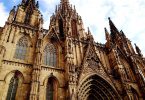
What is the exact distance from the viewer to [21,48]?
20.9 meters

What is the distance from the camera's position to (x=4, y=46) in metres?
19.7

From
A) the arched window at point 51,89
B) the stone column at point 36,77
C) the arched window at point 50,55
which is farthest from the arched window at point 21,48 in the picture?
the arched window at point 51,89

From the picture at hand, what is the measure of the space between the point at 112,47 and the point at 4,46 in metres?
13.4

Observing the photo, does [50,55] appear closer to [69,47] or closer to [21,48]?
[69,47]

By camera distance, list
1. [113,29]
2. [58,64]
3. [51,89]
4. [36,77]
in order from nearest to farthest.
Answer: [36,77]
[51,89]
[58,64]
[113,29]

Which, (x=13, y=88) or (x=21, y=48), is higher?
(x=21, y=48)

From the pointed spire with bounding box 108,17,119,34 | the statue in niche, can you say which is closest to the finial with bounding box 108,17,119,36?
the pointed spire with bounding box 108,17,119,34

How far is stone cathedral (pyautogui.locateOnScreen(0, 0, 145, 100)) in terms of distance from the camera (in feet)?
58.9

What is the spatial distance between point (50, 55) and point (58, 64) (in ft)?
5.08

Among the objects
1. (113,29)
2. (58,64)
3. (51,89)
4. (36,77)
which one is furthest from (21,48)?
(113,29)

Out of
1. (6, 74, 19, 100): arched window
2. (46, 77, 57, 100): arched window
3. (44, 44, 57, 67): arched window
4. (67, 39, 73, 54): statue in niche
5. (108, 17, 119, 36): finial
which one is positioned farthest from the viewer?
(108, 17, 119, 36): finial

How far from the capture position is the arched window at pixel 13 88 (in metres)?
16.9

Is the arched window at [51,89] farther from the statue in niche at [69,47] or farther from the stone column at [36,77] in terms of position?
the statue in niche at [69,47]

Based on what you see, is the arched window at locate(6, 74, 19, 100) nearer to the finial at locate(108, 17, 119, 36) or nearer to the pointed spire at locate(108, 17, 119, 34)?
the finial at locate(108, 17, 119, 36)
